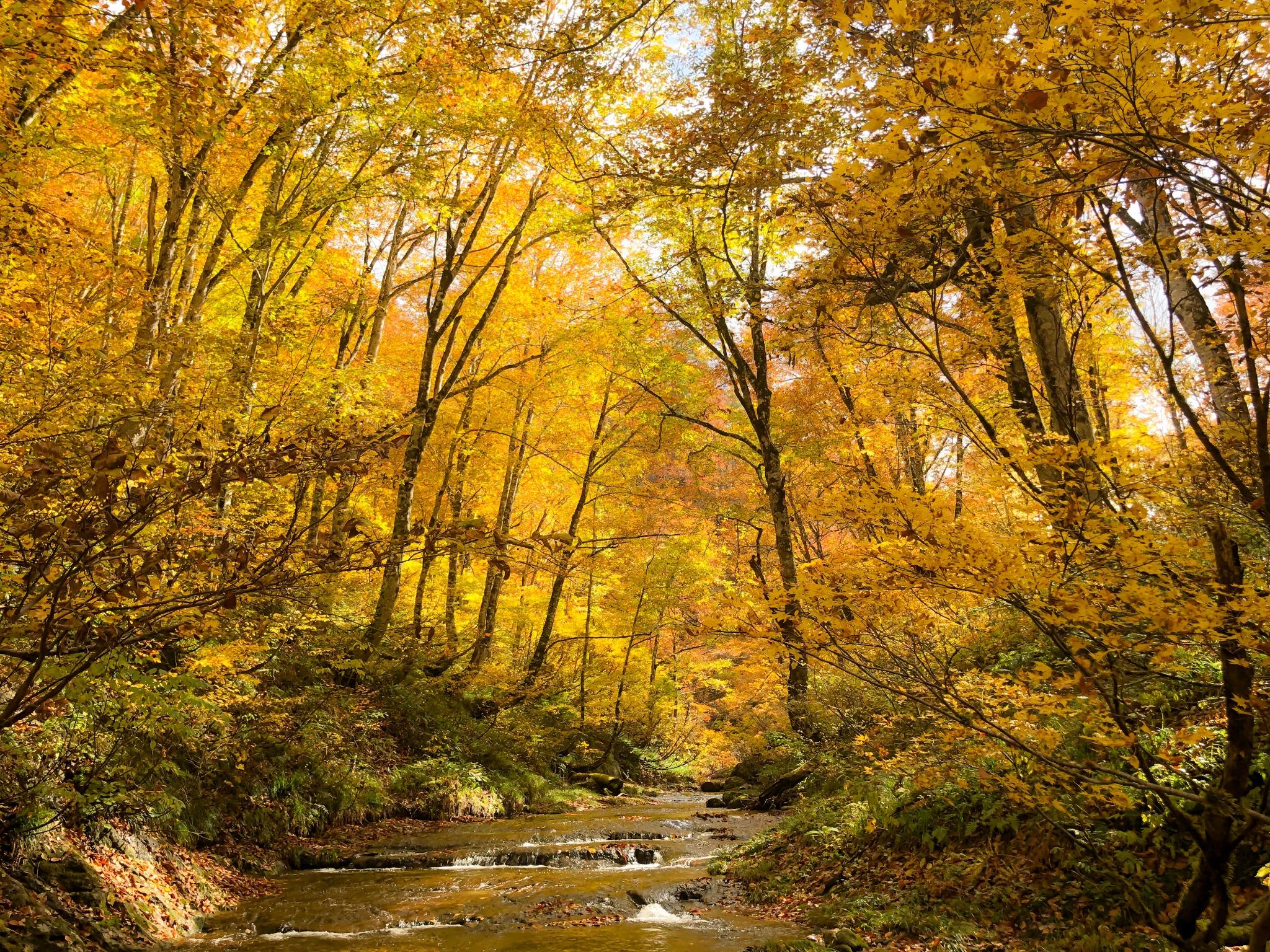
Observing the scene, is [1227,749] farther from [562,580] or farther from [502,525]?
[502,525]

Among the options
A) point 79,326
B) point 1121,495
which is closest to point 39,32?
point 79,326

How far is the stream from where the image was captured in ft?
17.1

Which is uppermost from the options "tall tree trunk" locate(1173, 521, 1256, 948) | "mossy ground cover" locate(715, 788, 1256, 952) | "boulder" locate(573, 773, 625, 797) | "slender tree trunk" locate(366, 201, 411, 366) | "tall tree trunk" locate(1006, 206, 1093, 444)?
"slender tree trunk" locate(366, 201, 411, 366)

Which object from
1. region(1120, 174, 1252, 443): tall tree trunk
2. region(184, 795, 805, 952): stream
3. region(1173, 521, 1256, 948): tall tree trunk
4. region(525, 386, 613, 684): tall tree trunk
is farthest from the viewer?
region(525, 386, 613, 684): tall tree trunk

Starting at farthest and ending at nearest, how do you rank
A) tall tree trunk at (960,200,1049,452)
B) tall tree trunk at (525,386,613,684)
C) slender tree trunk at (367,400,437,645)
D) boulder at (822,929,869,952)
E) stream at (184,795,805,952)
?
tall tree trunk at (525,386,613,684) → slender tree trunk at (367,400,437,645) → tall tree trunk at (960,200,1049,452) → stream at (184,795,805,952) → boulder at (822,929,869,952)

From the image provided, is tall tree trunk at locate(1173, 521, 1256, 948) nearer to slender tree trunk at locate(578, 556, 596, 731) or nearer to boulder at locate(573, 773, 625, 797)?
slender tree trunk at locate(578, 556, 596, 731)

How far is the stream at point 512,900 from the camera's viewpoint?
17.1 ft

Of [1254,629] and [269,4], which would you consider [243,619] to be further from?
[1254,629]

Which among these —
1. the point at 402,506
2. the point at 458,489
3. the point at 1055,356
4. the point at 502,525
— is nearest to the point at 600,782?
the point at 502,525

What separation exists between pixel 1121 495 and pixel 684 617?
1373cm

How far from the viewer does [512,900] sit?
20.8 feet

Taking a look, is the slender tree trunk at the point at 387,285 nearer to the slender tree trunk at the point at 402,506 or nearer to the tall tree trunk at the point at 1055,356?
the slender tree trunk at the point at 402,506

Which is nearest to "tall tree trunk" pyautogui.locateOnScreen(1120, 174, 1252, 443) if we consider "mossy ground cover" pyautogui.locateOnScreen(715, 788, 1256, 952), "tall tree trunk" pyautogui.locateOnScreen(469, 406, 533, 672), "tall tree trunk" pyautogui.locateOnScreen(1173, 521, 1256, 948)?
"tall tree trunk" pyautogui.locateOnScreen(1173, 521, 1256, 948)

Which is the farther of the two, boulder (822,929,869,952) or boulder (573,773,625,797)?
boulder (573,773,625,797)
